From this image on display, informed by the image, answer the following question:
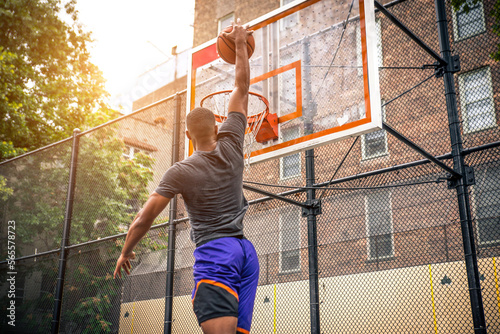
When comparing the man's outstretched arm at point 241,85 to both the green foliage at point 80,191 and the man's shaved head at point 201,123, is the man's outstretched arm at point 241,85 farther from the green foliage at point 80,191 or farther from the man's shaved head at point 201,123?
the green foliage at point 80,191

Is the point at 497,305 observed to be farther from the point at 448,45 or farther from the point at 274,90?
the point at 274,90

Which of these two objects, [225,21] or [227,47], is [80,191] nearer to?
[227,47]

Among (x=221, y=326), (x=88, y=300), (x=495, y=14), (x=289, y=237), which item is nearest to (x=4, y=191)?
(x=88, y=300)

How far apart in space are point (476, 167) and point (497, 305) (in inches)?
76.6

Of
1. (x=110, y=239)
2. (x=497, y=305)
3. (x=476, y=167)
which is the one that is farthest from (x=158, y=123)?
(x=497, y=305)

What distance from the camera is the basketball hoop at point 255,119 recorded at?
4.77 meters

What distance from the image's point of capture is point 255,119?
4.86 meters

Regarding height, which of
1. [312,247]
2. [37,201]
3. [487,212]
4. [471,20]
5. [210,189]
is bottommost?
[210,189]

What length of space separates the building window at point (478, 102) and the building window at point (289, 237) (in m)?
2.33

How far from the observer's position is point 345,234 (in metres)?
6.42

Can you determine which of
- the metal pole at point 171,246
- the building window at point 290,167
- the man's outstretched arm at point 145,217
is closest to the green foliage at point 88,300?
the metal pole at point 171,246

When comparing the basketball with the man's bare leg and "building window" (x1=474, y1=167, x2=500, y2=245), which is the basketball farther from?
"building window" (x1=474, y1=167, x2=500, y2=245)

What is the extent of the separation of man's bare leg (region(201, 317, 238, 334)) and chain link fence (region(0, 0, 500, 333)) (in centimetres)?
264

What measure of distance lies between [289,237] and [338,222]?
675mm
